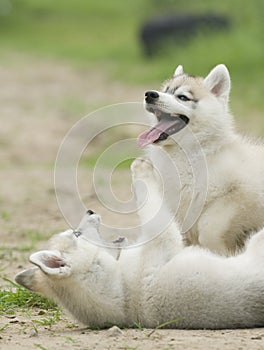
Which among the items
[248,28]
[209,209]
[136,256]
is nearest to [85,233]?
[136,256]

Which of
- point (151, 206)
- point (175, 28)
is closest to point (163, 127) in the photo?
point (151, 206)

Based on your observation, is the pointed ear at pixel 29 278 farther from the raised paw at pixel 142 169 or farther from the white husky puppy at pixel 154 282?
the raised paw at pixel 142 169

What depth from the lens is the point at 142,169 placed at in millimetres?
6520

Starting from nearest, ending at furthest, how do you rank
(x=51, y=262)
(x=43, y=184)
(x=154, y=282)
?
(x=154, y=282)
(x=51, y=262)
(x=43, y=184)

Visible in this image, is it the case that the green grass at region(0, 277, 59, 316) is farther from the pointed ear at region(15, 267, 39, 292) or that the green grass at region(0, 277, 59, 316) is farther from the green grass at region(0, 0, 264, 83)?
the green grass at region(0, 0, 264, 83)

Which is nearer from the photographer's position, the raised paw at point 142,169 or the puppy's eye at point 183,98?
the raised paw at point 142,169

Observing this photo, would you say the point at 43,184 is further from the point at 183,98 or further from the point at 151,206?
the point at 151,206

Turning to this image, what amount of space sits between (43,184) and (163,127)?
17.1 ft

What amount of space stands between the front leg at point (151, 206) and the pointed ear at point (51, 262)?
57cm

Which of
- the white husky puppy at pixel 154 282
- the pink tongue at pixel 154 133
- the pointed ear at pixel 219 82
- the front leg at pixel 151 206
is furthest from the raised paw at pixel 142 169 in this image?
the pointed ear at pixel 219 82

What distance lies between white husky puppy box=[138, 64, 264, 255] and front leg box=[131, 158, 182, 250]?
170 mm

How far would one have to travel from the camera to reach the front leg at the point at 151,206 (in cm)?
589

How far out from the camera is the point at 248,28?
2239 cm

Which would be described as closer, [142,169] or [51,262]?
[51,262]
